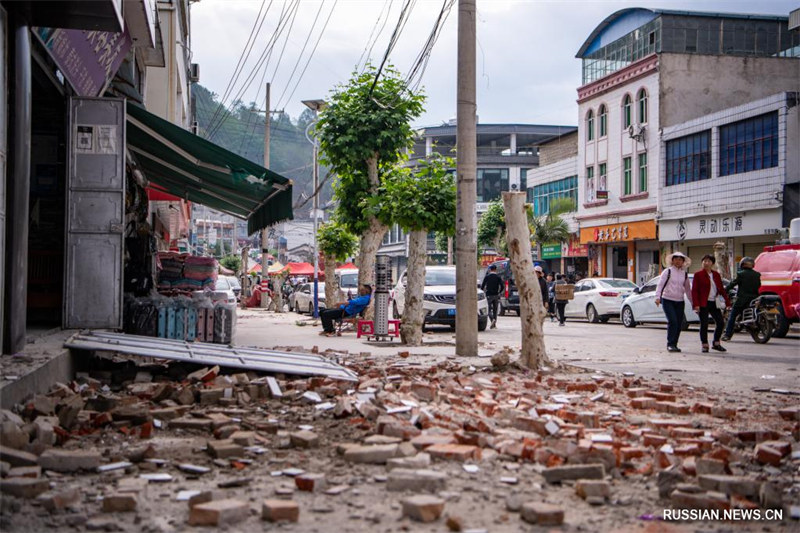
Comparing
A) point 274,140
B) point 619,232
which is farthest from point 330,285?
point 274,140

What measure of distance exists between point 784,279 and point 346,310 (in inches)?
366

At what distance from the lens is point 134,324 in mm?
11422

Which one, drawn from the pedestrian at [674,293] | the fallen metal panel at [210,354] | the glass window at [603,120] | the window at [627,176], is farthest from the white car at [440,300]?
the glass window at [603,120]

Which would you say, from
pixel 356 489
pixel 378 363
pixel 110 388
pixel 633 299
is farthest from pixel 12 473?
pixel 633 299

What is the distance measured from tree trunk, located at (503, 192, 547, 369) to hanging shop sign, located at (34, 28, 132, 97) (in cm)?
561

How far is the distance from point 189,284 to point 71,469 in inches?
432

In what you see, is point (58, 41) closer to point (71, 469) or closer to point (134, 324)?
point (134, 324)

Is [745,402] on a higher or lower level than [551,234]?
lower

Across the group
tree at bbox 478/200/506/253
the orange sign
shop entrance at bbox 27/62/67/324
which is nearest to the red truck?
shop entrance at bbox 27/62/67/324

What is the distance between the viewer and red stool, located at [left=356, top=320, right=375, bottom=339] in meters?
16.3

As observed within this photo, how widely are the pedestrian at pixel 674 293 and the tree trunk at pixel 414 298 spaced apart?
13.8 ft

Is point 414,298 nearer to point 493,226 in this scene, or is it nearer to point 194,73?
point 194,73
